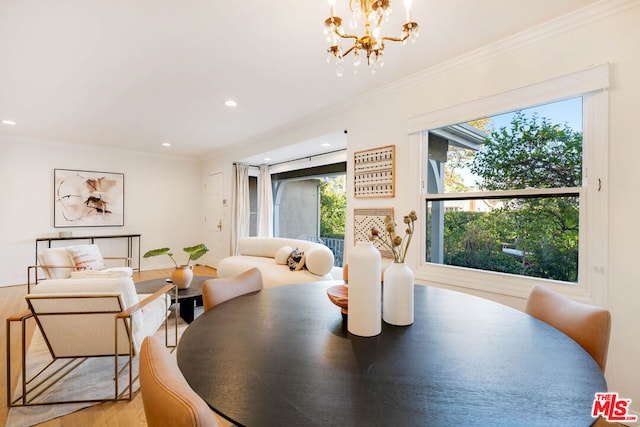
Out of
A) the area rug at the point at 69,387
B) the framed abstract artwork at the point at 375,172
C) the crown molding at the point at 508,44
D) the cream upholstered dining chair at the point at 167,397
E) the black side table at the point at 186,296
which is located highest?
the crown molding at the point at 508,44

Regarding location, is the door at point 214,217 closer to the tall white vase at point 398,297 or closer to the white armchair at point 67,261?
the white armchair at point 67,261

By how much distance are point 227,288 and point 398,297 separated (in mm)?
878

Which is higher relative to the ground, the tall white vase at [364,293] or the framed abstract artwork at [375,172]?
the framed abstract artwork at [375,172]

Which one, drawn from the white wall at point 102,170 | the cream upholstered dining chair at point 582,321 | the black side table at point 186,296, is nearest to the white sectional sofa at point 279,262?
the black side table at point 186,296

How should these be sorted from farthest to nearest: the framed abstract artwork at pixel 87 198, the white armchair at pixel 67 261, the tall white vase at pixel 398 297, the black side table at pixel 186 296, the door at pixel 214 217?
the door at pixel 214 217, the framed abstract artwork at pixel 87 198, the white armchair at pixel 67 261, the black side table at pixel 186 296, the tall white vase at pixel 398 297

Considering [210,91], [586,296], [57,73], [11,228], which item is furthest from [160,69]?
[11,228]

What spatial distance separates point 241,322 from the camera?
1.12 m

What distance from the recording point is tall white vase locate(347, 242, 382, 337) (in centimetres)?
100

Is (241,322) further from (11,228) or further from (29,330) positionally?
(11,228)

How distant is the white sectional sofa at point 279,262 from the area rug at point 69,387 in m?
1.65

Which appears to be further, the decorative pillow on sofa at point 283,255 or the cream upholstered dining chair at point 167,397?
the decorative pillow on sofa at point 283,255

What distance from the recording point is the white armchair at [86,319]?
1.77 meters

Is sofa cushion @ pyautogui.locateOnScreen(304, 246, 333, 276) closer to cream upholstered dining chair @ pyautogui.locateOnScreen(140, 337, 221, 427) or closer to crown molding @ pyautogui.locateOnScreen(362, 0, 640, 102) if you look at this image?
crown molding @ pyautogui.locateOnScreen(362, 0, 640, 102)

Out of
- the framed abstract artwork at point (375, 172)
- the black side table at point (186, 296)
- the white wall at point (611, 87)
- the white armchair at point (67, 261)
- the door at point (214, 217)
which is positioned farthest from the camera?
the door at point (214, 217)
